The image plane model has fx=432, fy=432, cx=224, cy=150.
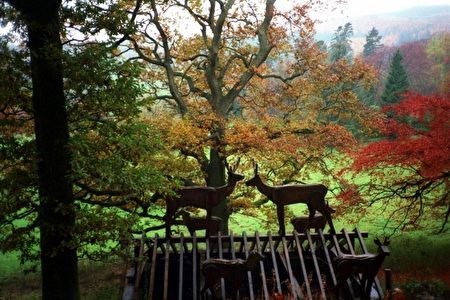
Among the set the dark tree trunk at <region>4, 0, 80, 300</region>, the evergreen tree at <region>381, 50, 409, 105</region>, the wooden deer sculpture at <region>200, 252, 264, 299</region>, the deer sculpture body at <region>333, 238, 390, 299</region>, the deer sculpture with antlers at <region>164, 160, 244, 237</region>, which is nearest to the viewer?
the dark tree trunk at <region>4, 0, 80, 300</region>

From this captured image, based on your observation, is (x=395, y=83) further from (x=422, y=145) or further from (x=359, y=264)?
(x=359, y=264)

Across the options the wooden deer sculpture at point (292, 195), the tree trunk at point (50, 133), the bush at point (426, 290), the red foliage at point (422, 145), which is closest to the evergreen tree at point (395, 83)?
the red foliage at point (422, 145)

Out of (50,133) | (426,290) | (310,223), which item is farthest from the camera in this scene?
(426,290)

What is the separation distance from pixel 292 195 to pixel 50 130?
5.85 meters

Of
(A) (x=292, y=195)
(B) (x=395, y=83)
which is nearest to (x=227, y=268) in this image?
(A) (x=292, y=195)

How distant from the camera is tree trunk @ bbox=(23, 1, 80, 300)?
7559mm

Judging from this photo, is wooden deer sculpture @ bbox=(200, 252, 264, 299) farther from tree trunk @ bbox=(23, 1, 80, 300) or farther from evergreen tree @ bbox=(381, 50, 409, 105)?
evergreen tree @ bbox=(381, 50, 409, 105)

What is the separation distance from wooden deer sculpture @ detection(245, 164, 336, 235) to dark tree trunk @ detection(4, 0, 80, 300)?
4696 millimetres

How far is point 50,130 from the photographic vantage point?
771 centimetres

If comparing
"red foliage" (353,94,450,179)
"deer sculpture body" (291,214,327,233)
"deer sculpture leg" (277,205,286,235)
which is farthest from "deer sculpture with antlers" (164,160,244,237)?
"red foliage" (353,94,450,179)

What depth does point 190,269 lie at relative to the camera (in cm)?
1143

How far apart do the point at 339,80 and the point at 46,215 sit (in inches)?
461

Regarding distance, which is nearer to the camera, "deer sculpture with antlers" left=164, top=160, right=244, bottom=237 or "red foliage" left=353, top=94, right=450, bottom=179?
"deer sculpture with antlers" left=164, top=160, right=244, bottom=237

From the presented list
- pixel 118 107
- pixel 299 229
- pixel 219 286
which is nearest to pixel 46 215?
pixel 118 107
